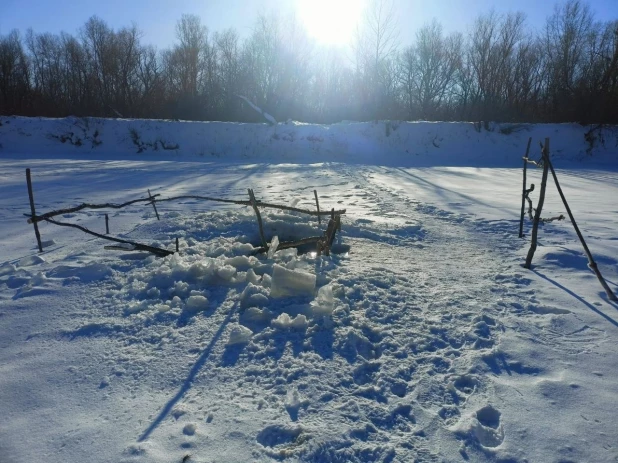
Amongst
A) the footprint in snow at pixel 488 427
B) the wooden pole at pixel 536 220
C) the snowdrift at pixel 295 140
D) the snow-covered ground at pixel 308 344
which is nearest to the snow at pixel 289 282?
the snow-covered ground at pixel 308 344

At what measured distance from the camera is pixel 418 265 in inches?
172

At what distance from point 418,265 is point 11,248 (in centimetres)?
455

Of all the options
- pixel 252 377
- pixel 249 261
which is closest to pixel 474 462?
pixel 252 377

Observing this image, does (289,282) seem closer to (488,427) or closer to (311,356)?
(311,356)

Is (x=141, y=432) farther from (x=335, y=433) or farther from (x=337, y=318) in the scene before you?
(x=337, y=318)

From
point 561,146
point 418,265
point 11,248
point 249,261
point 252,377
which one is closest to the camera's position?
point 252,377

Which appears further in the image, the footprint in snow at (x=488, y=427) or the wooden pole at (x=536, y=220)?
the wooden pole at (x=536, y=220)

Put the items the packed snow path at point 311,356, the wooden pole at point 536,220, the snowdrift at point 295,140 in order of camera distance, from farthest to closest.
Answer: the snowdrift at point 295,140 → the wooden pole at point 536,220 → the packed snow path at point 311,356

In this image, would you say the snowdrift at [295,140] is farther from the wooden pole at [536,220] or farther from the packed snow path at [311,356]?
the wooden pole at [536,220]

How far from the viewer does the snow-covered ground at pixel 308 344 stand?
79.5 inches

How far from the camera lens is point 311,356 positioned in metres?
2.69

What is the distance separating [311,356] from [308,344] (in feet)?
0.43

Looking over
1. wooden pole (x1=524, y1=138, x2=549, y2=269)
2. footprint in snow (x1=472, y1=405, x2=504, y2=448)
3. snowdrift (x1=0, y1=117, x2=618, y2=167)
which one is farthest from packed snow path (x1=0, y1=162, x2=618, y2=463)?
snowdrift (x1=0, y1=117, x2=618, y2=167)

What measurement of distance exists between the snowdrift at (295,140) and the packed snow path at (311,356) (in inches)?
544
